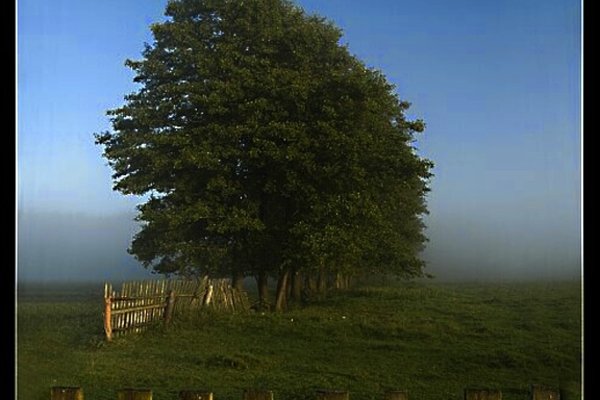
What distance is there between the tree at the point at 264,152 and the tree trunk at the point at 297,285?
0.05 metres

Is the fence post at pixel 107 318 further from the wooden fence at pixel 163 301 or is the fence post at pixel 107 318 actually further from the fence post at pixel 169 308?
the fence post at pixel 169 308

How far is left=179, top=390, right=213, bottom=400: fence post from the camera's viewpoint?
508 centimetres

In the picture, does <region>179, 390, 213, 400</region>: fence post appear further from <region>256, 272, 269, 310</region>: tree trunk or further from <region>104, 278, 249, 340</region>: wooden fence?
<region>256, 272, 269, 310</region>: tree trunk

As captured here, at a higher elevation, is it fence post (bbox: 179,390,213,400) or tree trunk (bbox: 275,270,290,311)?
tree trunk (bbox: 275,270,290,311)

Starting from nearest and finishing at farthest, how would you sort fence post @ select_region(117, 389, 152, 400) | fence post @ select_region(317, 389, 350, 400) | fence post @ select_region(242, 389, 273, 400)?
1. fence post @ select_region(317, 389, 350, 400)
2. fence post @ select_region(242, 389, 273, 400)
3. fence post @ select_region(117, 389, 152, 400)

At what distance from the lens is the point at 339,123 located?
521 cm

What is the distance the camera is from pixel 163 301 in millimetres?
5340

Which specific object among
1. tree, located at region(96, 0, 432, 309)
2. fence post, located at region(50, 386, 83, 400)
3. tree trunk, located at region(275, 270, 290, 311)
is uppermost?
tree, located at region(96, 0, 432, 309)

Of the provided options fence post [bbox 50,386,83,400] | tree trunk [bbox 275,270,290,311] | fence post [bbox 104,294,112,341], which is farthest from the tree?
fence post [bbox 50,386,83,400]

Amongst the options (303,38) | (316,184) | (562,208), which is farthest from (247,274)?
(562,208)

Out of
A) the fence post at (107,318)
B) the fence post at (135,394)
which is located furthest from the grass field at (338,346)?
the fence post at (135,394)

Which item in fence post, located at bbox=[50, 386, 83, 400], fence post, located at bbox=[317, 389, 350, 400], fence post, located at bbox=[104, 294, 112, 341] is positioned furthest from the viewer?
fence post, located at bbox=[104, 294, 112, 341]

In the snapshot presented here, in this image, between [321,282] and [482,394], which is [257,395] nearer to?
[321,282]
